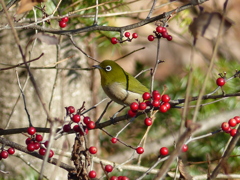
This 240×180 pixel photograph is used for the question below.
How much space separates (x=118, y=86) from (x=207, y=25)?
7.78ft

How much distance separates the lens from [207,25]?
5.30 ft

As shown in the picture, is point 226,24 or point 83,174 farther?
point 83,174

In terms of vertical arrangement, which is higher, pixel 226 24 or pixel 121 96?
pixel 121 96

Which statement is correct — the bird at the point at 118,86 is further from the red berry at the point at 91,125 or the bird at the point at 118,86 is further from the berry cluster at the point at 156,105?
the red berry at the point at 91,125

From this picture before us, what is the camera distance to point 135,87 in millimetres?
3959

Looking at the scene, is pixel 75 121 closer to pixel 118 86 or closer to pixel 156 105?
pixel 156 105

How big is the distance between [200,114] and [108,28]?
278 cm

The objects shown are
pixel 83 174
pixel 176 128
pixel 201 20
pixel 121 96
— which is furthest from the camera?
pixel 176 128

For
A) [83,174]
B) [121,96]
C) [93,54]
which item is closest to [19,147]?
[83,174]

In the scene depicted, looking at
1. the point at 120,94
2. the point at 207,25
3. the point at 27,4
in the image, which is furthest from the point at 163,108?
the point at 120,94

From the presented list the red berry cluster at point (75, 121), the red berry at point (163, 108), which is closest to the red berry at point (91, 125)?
the red berry cluster at point (75, 121)

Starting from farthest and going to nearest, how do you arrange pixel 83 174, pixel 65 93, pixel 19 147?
pixel 65 93, pixel 19 147, pixel 83 174

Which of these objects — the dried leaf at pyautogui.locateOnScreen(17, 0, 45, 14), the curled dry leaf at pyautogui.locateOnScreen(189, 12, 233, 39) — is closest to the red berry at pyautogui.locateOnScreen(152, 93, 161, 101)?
the curled dry leaf at pyautogui.locateOnScreen(189, 12, 233, 39)

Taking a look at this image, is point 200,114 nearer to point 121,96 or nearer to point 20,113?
point 121,96
